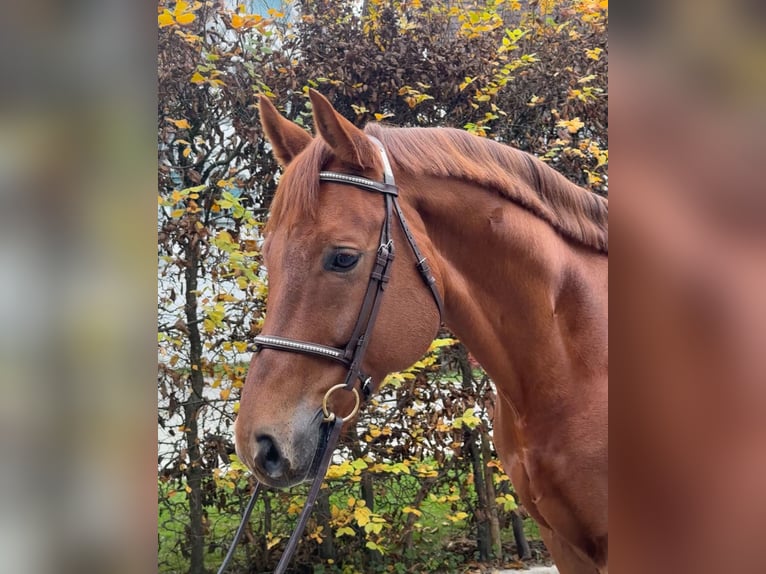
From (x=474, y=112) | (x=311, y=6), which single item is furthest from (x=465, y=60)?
(x=311, y=6)

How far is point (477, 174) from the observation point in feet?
4.70

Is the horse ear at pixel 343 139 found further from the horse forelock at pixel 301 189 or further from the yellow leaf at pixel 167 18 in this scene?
the yellow leaf at pixel 167 18

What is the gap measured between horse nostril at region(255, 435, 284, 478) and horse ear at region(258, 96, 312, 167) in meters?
0.75

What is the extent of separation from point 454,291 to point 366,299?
0.27m

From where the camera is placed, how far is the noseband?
1237 mm

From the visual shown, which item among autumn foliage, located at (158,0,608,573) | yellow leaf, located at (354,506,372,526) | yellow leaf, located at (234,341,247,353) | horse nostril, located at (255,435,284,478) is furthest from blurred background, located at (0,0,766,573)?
yellow leaf, located at (354,506,372,526)

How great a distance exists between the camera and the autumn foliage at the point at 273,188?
2625 millimetres

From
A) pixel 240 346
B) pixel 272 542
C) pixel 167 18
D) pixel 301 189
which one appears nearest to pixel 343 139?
pixel 301 189

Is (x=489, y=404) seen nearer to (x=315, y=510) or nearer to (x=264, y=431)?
(x=315, y=510)

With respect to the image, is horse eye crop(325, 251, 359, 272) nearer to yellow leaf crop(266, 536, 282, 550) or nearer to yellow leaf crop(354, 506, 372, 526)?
yellow leaf crop(354, 506, 372, 526)
